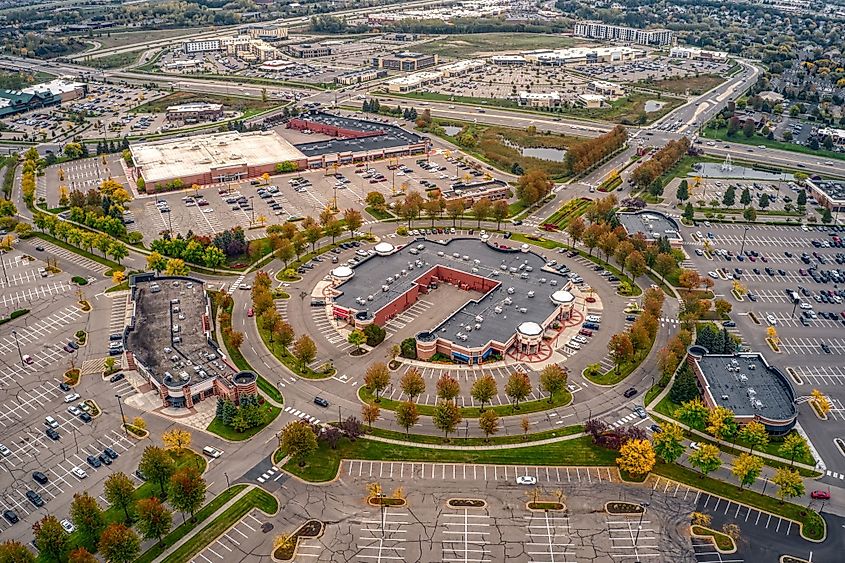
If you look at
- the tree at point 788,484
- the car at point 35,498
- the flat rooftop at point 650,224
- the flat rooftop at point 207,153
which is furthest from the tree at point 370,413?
the flat rooftop at point 207,153

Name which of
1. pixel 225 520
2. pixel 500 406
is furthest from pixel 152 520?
pixel 500 406

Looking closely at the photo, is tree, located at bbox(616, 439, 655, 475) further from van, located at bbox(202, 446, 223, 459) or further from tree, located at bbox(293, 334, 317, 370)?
van, located at bbox(202, 446, 223, 459)

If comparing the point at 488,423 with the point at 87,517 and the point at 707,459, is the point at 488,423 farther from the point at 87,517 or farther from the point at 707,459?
the point at 87,517

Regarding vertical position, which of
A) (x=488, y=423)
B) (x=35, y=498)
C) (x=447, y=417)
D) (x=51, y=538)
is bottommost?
(x=35, y=498)

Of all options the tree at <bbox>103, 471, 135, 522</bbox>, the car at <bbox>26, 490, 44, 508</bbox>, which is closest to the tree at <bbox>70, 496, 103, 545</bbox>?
the tree at <bbox>103, 471, 135, 522</bbox>

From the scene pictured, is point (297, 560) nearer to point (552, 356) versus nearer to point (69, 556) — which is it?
point (69, 556)

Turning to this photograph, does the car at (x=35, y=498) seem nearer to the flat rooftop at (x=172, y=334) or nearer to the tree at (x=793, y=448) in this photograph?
the flat rooftop at (x=172, y=334)
